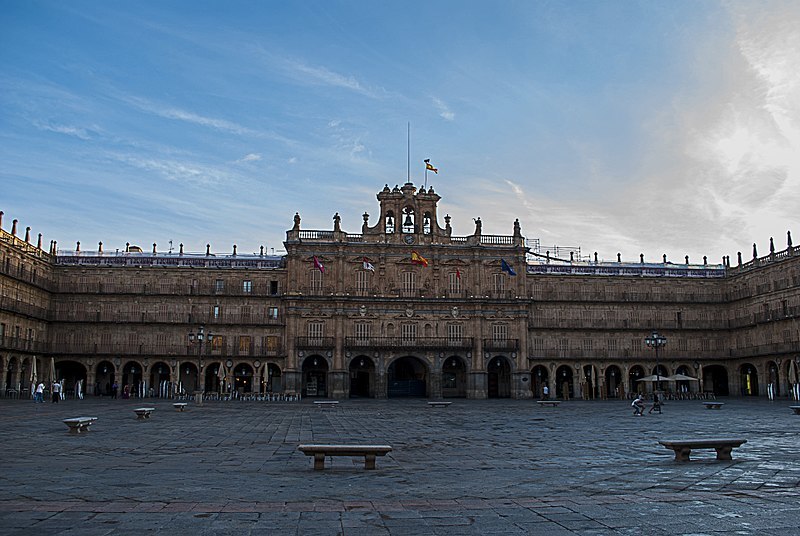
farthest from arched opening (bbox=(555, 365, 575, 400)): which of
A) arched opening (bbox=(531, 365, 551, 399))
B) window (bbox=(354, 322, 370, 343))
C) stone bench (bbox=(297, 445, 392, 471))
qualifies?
stone bench (bbox=(297, 445, 392, 471))

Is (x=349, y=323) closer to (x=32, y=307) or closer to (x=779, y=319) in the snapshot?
(x=32, y=307)

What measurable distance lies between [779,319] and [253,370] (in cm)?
4392

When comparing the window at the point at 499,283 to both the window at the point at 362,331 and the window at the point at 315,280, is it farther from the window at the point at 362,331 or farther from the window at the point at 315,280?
the window at the point at 315,280

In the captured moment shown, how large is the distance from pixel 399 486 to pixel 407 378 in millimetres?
55382

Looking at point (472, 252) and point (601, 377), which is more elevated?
point (472, 252)

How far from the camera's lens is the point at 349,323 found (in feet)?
207

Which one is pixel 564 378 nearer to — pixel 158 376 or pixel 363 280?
pixel 363 280

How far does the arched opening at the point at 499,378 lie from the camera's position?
65.9 m

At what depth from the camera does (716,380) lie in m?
70.7

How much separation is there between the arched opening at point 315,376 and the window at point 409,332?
7.46 metres

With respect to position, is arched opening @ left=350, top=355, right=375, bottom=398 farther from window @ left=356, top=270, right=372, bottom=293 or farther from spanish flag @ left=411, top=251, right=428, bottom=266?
spanish flag @ left=411, top=251, right=428, bottom=266

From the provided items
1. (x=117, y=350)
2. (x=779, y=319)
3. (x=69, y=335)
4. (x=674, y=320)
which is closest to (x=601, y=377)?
(x=674, y=320)

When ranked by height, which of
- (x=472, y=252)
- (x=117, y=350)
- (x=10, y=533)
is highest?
(x=472, y=252)

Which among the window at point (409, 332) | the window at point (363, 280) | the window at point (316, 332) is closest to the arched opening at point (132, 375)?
the window at point (316, 332)
